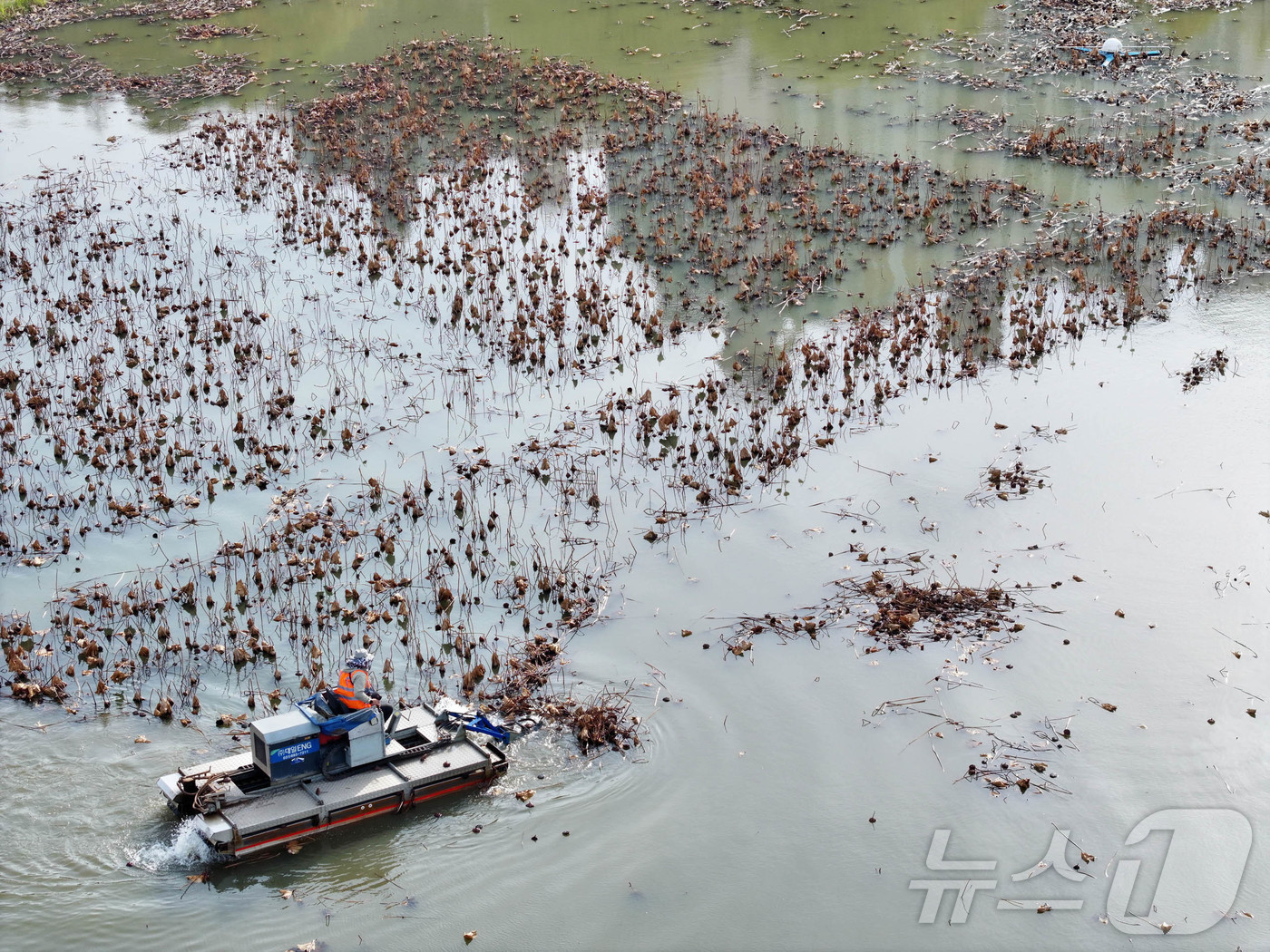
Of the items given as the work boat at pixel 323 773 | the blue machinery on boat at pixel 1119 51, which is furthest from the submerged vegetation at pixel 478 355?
the blue machinery on boat at pixel 1119 51

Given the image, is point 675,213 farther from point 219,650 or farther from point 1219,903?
point 1219,903

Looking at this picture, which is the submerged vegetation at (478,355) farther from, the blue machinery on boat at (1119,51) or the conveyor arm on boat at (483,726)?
the blue machinery on boat at (1119,51)

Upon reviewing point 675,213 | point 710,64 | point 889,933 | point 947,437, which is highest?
point 710,64

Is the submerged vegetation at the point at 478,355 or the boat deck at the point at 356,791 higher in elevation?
the submerged vegetation at the point at 478,355

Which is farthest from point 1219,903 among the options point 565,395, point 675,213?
point 675,213

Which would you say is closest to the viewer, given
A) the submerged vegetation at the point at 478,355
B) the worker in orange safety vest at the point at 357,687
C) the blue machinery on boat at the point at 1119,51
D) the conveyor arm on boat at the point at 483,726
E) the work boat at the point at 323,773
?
the work boat at the point at 323,773

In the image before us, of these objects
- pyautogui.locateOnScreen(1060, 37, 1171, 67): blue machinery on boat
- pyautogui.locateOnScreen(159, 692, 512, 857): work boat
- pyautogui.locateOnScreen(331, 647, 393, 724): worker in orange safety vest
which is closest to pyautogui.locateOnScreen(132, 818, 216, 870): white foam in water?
pyautogui.locateOnScreen(159, 692, 512, 857): work boat

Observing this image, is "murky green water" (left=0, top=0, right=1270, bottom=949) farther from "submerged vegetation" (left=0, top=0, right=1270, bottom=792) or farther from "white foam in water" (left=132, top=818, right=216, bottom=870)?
"submerged vegetation" (left=0, top=0, right=1270, bottom=792)
